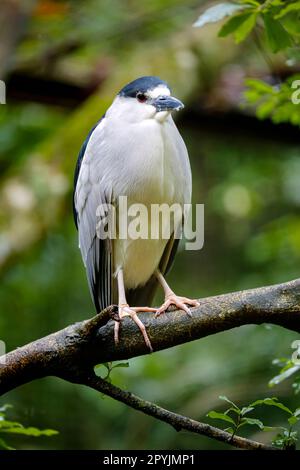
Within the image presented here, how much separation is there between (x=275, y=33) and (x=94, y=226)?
1.27 m

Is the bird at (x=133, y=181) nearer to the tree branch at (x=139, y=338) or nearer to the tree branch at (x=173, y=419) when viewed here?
the tree branch at (x=139, y=338)

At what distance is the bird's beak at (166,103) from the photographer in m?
2.93

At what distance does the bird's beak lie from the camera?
9.60 ft

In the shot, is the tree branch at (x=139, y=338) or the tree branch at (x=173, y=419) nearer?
the tree branch at (x=173, y=419)

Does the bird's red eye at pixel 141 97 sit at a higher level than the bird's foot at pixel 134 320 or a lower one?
higher

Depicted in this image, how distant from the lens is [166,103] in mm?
2971

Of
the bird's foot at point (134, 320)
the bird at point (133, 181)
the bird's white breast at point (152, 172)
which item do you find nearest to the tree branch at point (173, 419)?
the bird's foot at point (134, 320)

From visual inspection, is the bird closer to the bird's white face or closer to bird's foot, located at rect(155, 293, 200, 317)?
the bird's white face

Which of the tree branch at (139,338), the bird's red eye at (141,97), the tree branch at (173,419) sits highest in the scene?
the bird's red eye at (141,97)

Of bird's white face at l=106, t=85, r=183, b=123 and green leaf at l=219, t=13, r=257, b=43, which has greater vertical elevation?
green leaf at l=219, t=13, r=257, b=43

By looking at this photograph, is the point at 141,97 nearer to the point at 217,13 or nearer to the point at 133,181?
the point at 133,181

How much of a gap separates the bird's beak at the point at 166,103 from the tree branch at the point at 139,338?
0.97 meters

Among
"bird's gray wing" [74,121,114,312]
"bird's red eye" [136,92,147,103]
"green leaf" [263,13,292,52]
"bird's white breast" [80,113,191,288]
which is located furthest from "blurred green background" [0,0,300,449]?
"green leaf" [263,13,292,52]

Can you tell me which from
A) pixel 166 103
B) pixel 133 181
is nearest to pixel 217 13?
pixel 166 103
